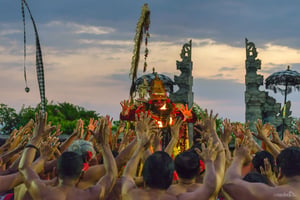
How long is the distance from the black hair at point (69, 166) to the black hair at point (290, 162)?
5.68 feet

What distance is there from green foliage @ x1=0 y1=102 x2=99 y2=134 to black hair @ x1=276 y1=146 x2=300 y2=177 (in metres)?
24.0

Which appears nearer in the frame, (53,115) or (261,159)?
(261,159)

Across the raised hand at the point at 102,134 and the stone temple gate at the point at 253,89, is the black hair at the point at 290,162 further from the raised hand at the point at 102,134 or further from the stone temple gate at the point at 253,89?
the stone temple gate at the point at 253,89

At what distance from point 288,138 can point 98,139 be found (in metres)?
3.47

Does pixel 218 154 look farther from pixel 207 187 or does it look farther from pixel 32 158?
pixel 32 158

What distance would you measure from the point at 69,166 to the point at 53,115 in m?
28.3

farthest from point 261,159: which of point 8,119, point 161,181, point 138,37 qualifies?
point 8,119

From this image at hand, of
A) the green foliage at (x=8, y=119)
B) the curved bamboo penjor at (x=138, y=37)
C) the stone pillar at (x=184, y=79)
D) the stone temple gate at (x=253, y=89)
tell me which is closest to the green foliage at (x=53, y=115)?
the green foliage at (x=8, y=119)

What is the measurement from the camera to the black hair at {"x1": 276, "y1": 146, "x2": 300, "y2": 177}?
339cm

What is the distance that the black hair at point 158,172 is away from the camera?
345cm

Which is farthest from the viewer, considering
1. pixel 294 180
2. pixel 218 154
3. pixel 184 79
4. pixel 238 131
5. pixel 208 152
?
pixel 184 79

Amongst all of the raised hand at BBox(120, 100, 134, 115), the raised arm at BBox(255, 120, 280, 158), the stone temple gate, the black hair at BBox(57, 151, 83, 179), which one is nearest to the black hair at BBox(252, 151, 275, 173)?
the raised arm at BBox(255, 120, 280, 158)

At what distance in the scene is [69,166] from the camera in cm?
358

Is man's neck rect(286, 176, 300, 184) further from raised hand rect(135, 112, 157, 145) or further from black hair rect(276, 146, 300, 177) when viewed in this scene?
raised hand rect(135, 112, 157, 145)
